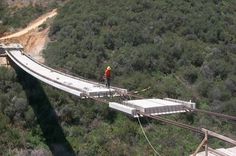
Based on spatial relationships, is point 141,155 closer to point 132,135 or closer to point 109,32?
point 132,135

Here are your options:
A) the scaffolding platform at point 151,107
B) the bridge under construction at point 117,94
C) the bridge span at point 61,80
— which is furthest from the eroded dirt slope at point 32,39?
the scaffolding platform at point 151,107

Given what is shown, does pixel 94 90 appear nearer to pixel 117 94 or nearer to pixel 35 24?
pixel 117 94

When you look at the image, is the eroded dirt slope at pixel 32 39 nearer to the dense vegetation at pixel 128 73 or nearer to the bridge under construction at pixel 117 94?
the dense vegetation at pixel 128 73

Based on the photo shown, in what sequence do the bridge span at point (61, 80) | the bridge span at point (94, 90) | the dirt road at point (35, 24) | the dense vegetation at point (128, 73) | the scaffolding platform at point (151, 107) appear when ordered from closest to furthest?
1. the scaffolding platform at point (151, 107)
2. the bridge span at point (94, 90)
3. the bridge span at point (61, 80)
4. the dense vegetation at point (128, 73)
5. the dirt road at point (35, 24)

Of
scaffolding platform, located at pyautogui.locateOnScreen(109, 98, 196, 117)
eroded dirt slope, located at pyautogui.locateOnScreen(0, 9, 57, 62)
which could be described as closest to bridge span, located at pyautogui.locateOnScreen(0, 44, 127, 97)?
scaffolding platform, located at pyautogui.locateOnScreen(109, 98, 196, 117)

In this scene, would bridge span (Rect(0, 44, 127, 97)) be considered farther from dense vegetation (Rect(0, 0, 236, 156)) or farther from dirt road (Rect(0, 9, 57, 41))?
dirt road (Rect(0, 9, 57, 41))

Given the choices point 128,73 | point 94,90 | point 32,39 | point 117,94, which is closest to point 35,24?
point 32,39

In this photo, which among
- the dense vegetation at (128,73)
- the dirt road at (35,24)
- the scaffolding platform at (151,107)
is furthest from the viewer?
Answer: the dirt road at (35,24)

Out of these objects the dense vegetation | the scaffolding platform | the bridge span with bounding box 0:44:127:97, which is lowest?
the dense vegetation

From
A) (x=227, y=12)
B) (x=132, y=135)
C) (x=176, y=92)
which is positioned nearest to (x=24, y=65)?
(x=132, y=135)

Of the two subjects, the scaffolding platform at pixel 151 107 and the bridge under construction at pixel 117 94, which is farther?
the scaffolding platform at pixel 151 107
